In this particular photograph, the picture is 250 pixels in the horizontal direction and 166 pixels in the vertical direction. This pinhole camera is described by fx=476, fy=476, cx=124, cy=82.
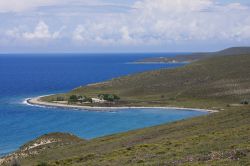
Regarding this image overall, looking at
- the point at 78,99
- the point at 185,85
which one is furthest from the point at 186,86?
the point at 78,99

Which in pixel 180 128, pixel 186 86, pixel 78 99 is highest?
pixel 186 86

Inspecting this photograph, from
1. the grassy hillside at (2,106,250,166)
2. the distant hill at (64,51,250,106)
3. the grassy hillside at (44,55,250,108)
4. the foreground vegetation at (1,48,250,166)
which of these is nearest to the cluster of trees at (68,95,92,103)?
the grassy hillside at (44,55,250,108)

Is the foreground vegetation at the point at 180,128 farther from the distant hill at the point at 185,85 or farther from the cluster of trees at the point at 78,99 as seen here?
the cluster of trees at the point at 78,99

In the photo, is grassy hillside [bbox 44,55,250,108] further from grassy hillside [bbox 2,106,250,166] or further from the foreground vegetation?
grassy hillside [bbox 2,106,250,166]

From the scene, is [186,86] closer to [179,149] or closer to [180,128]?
[180,128]

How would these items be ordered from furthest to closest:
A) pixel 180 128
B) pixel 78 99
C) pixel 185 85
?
pixel 185 85, pixel 78 99, pixel 180 128

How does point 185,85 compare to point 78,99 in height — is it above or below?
above

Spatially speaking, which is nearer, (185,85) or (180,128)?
(180,128)

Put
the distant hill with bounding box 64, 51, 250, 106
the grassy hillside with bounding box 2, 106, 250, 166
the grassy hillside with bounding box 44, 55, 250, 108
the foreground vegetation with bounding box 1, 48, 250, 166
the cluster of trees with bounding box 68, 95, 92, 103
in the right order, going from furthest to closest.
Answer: the distant hill with bounding box 64, 51, 250, 106 → the grassy hillside with bounding box 44, 55, 250, 108 → the cluster of trees with bounding box 68, 95, 92, 103 → the foreground vegetation with bounding box 1, 48, 250, 166 → the grassy hillside with bounding box 2, 106, 250, 166

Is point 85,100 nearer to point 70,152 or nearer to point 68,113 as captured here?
point 68,113
